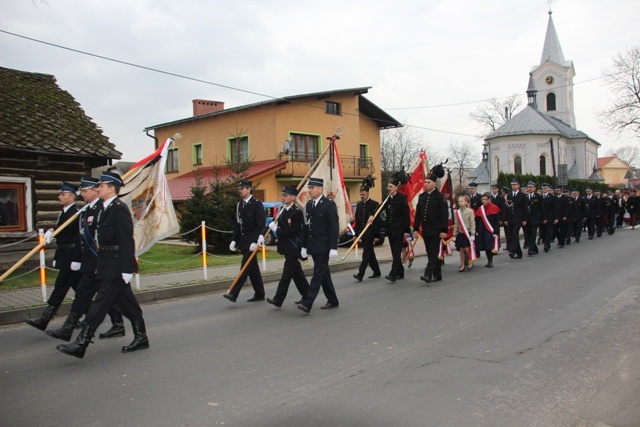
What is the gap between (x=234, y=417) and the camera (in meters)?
4.21

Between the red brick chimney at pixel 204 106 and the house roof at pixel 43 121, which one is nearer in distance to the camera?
the house roof at pixel 43 121

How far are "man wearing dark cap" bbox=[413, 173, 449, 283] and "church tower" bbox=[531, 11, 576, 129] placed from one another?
71269 millimetres

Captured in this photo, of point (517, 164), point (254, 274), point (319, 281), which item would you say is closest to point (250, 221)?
point (254, 274)

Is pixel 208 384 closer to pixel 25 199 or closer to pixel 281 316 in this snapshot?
pixel 281 316

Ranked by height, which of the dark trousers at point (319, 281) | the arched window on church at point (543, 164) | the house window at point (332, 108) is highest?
the house window at point (332, 108)

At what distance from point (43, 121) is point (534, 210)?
14189 millimetres

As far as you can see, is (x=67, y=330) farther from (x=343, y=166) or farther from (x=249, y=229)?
(x=343, y=166)

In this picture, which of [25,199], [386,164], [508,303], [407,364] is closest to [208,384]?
[407,364]

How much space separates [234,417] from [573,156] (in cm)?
7626

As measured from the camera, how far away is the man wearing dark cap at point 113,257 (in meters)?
5.95

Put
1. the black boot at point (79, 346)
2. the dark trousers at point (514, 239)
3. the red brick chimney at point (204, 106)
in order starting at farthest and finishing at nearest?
the red brick chimney at point (204, 106), the dark trousers at point (514, 239), the black boot at point (79, 346)

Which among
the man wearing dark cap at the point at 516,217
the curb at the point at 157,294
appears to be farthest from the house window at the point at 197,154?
the curb at the point at 157,294

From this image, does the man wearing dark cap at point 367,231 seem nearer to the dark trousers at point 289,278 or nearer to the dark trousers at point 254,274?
the dark trousers at point 254,274

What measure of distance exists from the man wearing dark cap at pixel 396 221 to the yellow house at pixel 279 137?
17075 mm
